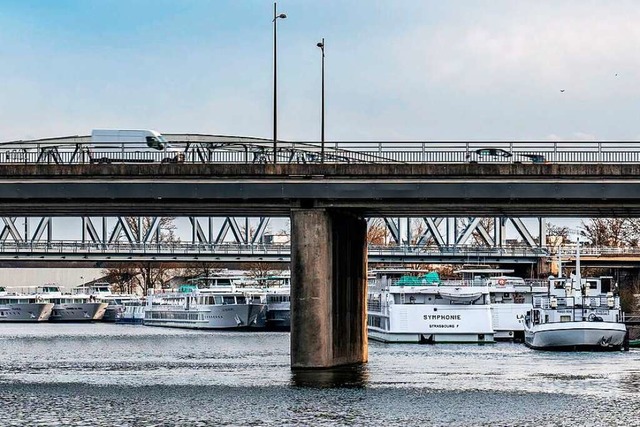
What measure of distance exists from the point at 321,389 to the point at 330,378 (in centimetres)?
452

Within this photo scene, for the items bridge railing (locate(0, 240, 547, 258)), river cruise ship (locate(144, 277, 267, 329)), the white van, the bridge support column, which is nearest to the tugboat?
the bridge support column

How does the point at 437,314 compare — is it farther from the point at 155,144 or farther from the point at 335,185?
the point at 335,185

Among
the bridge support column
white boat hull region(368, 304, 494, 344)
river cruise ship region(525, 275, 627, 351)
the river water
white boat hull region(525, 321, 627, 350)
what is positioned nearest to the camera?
the river water

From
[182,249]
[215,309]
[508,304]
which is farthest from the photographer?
[182,249]

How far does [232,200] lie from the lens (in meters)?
73.6

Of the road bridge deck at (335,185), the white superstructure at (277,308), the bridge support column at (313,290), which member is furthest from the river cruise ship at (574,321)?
the white superstructure at (277,308)

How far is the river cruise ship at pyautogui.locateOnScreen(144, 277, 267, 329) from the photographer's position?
166000mm

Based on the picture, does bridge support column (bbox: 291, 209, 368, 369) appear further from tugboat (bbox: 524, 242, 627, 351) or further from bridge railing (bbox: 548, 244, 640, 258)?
bridge railing (bbox: 548, 244, 640, 258)

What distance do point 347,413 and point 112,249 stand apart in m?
116

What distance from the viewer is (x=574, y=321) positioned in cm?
10325

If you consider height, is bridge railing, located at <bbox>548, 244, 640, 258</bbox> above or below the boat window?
above

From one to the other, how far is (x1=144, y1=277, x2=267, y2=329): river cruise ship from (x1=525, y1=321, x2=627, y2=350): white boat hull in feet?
222

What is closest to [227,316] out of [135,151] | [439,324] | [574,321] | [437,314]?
[437,314]

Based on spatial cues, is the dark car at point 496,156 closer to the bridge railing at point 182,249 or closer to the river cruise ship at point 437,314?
the river cruise ship at point 437,314
